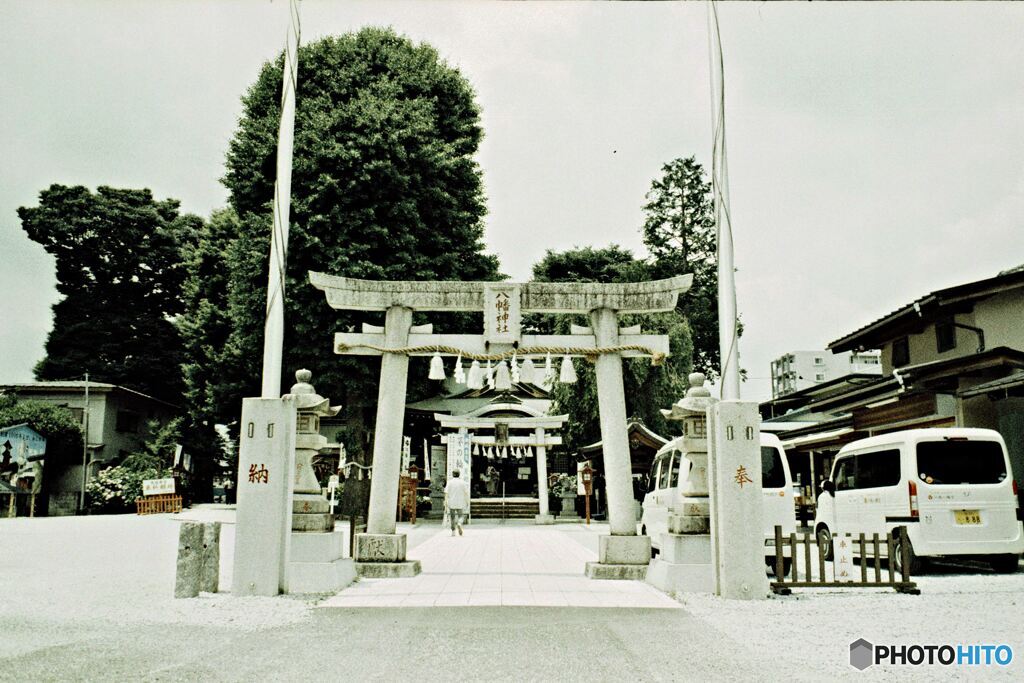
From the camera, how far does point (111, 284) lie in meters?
40.5

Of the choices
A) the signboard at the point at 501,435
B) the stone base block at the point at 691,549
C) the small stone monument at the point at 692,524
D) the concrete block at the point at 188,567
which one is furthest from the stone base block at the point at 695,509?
the signboard at the point at 501,435

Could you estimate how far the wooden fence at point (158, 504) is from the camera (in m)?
29.8

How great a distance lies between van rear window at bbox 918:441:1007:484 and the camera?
1204cm

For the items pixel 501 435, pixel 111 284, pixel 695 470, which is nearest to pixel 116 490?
pixel 111 284

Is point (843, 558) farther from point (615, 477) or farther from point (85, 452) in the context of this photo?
point (85, 452)

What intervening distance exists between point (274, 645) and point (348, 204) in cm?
1827

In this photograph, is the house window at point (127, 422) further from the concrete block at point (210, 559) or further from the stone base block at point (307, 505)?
the concrete block at point (210, 559)

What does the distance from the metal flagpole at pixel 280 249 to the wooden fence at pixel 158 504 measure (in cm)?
2302

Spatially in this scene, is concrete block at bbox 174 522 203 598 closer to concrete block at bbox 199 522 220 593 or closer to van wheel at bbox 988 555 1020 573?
concrete block at bbox 199 522 220 593

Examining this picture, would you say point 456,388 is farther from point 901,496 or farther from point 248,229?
point 901,496

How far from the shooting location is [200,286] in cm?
2920

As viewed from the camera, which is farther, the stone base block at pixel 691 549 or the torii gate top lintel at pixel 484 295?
the torii gate top lintel at pixel 484 295

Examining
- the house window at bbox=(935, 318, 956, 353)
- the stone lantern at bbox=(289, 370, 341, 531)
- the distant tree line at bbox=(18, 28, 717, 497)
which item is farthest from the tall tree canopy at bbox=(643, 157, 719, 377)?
the stone lantern at bbox=(289, 370, 341, 531)

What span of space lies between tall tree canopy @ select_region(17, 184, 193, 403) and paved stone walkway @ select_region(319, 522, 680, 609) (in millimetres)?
27482
